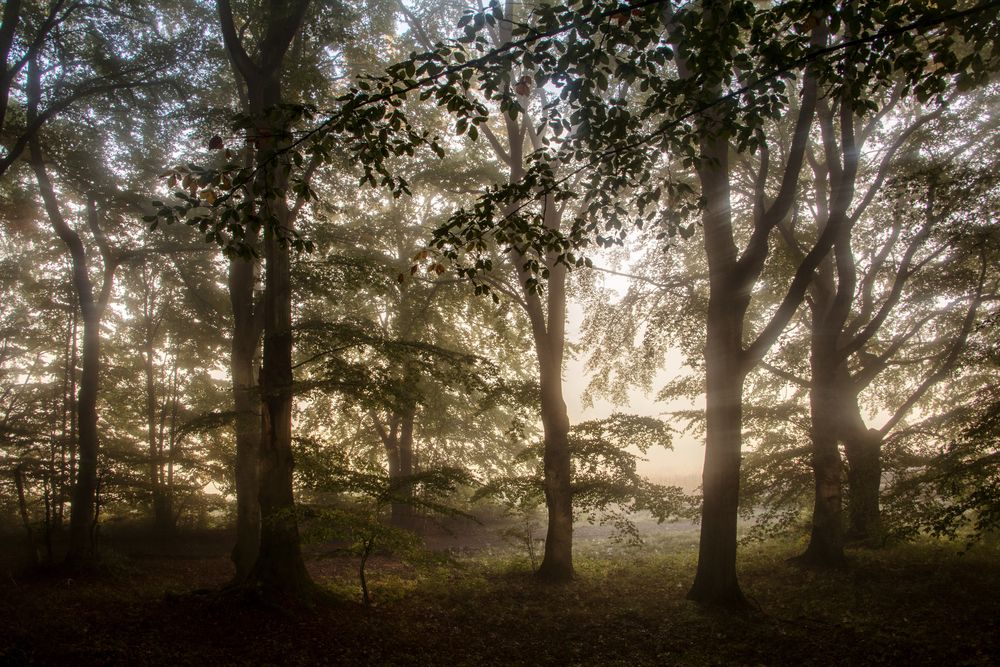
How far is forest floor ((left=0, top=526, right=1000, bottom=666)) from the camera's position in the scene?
6973 mm

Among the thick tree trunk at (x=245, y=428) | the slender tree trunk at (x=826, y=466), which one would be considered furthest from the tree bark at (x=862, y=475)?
the thick tree trunk at (x=245, y=428)

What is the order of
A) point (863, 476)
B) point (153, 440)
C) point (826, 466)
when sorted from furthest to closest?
1. point (153, 440)
2. point (863, 476)
3. point (826, 466)

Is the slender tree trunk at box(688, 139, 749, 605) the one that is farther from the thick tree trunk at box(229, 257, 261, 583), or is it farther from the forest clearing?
the thick tree trunk at box(229, 257, 261, 583)

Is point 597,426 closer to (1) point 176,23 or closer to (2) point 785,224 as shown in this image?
(2) point 785,224

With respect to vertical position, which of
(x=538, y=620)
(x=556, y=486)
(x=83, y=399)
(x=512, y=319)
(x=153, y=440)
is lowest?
(x=538, y=620)

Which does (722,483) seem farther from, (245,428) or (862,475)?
(245,428)

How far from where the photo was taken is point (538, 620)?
9164 mm

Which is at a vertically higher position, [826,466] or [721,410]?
[721,410]

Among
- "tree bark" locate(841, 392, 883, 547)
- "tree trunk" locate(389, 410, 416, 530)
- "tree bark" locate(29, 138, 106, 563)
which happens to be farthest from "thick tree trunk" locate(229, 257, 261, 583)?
"tree bark" locate(841, 392, 883, 547)

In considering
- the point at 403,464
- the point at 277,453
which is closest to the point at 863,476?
the point at 277,453

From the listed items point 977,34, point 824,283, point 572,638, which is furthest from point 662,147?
point 824,283

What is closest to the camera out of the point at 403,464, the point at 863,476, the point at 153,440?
the point at 863,476

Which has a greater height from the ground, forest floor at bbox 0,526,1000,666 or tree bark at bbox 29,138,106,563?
tree bark at bbox 29,138,106,563

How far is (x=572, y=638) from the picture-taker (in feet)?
27.0
